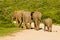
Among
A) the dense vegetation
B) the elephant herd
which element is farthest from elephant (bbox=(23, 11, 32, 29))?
the dense vegetation

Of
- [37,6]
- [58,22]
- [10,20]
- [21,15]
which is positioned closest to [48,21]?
[21,15]

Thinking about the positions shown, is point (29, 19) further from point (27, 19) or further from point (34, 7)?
point (34, 7)

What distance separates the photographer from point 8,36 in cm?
1380

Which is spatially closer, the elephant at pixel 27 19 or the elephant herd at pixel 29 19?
the elephant herd at pixel 29 19

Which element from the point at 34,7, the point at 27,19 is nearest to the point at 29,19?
the point at 27,19

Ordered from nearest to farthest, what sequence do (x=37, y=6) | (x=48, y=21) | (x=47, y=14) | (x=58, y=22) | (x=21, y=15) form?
(x=48, y=21) < (x=21, y=15) < (x=58, y=22) < (x=47, y=14) < (x=37, y=6)

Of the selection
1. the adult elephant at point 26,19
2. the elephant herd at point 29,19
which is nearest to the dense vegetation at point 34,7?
the elephant herd at point 29,19

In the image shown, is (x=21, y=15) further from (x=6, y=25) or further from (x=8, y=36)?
(x=8, y=36)

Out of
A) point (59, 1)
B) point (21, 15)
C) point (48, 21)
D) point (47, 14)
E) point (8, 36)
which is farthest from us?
point (59, 1)

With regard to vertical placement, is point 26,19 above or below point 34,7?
below

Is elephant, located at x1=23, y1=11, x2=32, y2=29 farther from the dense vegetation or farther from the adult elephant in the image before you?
the dense vegetation

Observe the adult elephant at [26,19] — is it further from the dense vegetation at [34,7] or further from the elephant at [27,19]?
the dense vegetation at [34,7]

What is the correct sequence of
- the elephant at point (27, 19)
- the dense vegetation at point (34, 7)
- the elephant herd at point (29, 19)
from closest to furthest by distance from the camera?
the elephant herd at point (29, 19)
the elephant at point (27, 19)
the dense vegetation at point (34, 7)

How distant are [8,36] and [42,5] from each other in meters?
18.8
